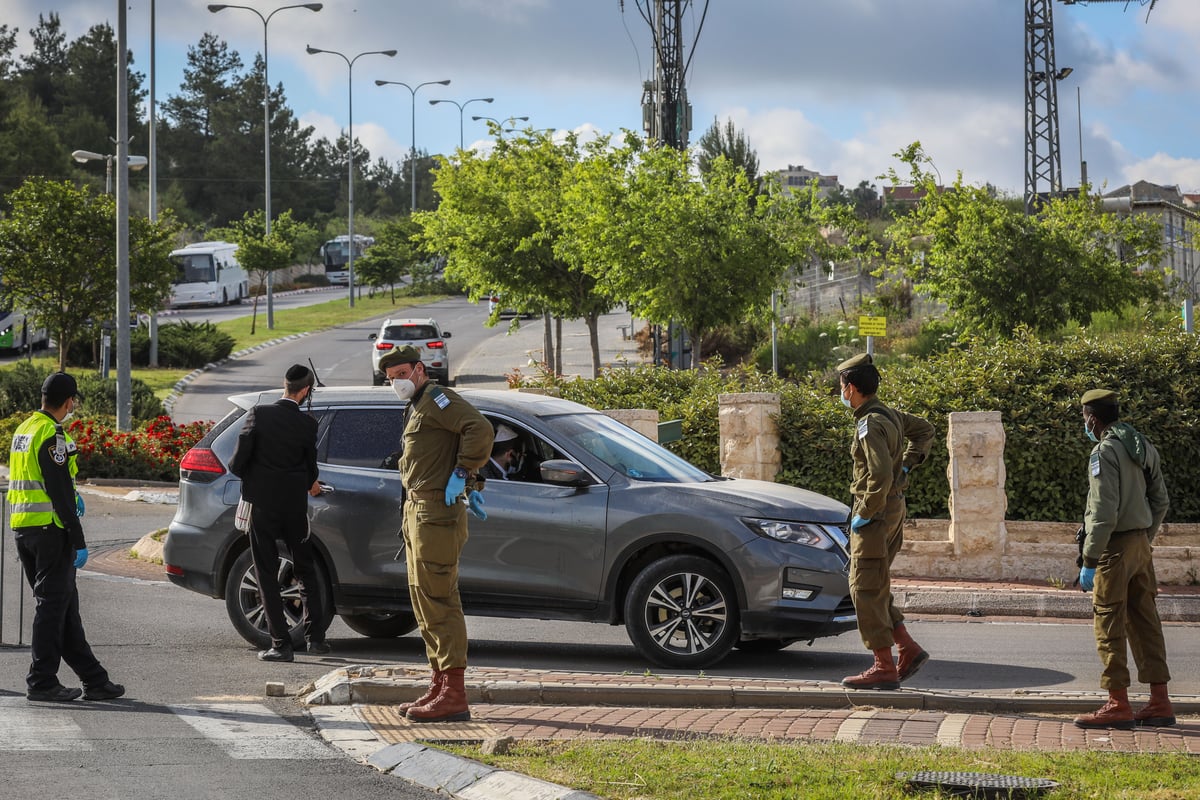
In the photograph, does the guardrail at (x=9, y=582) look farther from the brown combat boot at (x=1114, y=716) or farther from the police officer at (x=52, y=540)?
the brown combat boot at (x=1114, y=716)

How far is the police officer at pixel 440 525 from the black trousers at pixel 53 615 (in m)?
2.01

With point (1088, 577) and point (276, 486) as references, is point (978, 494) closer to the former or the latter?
point (1088, 577)

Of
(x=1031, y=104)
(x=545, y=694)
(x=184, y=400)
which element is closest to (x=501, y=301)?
(x=184, y=400)

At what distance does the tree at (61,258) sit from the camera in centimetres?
3400

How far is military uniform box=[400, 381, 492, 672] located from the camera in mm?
7188

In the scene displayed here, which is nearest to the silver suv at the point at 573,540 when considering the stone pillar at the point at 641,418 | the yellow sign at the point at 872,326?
the stone pillar at the point at 641,418

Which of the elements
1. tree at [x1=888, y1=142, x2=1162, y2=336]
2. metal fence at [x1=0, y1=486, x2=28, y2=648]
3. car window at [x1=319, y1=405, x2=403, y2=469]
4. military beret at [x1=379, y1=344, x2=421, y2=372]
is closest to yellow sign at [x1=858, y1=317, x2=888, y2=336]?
tree at [x1=888, y1=142, x2=1162, y2=336]

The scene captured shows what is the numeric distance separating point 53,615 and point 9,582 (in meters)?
7.04

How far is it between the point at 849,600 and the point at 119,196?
65.7ft

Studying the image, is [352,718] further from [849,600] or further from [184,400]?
[184,400]

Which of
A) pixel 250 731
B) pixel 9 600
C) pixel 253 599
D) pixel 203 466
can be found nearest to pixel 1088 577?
pixel 250 731

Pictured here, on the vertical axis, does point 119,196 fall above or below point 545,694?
above

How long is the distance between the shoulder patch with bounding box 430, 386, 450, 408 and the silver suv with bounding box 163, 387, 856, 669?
1496mm

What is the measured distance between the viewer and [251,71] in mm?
110438
